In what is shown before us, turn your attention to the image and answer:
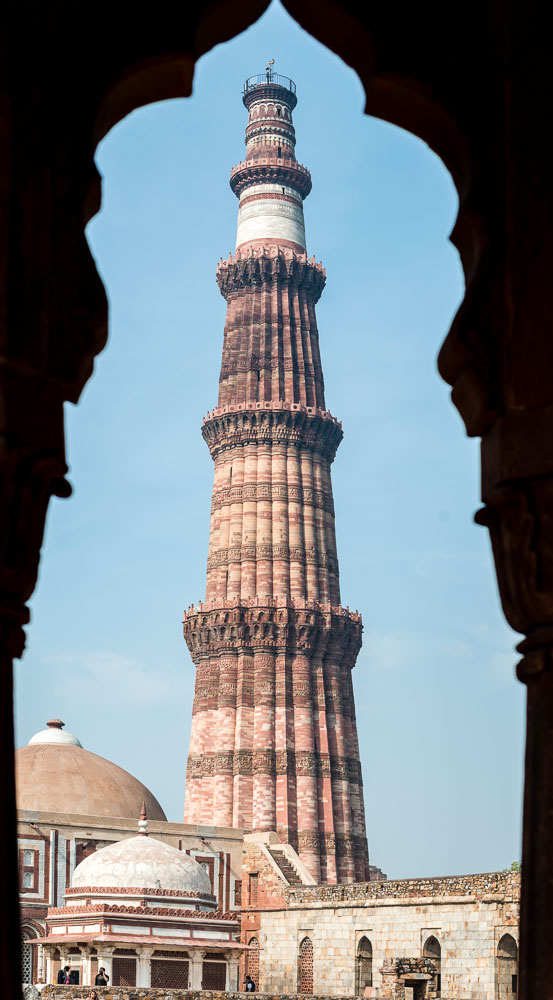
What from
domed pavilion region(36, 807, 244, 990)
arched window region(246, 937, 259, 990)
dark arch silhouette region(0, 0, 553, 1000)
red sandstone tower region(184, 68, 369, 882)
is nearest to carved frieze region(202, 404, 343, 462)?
red sandstone tower region(184, 68, 369, 882)

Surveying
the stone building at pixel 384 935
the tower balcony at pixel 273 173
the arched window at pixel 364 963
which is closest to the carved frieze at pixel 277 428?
the tower balcony at pixel 273 173

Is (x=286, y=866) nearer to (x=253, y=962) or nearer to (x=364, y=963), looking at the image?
(x=253, y=962)

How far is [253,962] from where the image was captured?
35875 mm

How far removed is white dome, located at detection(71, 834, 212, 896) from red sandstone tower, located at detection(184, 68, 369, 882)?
13.7 meters

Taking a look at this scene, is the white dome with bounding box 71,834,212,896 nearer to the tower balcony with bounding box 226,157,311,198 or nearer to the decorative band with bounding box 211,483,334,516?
the decorative band with bounding box 211,483,334,516

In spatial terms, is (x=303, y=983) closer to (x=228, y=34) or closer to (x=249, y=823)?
(x=249, y=823)

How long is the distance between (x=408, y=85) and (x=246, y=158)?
143 feet

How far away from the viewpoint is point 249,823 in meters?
39.1

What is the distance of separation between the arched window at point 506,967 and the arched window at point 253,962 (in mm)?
10962

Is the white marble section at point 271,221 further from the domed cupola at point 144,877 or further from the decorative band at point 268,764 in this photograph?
the domed cupola at point 144,877

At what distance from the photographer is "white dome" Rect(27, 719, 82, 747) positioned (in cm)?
3959

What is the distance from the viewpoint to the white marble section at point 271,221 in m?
45.4

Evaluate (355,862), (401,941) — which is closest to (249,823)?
(355,862)

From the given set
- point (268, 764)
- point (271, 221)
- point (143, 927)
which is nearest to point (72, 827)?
point (268, 764)
